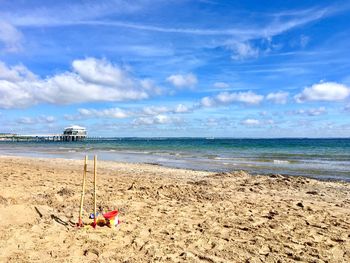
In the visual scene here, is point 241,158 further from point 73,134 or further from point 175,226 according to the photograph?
point 73,134

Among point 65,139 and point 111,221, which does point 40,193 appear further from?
point 65,139

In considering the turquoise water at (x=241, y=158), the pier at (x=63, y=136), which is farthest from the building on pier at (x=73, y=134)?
the turquoise water at (x=241, y=158)

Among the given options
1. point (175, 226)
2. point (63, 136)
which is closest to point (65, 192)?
point (175, 226)

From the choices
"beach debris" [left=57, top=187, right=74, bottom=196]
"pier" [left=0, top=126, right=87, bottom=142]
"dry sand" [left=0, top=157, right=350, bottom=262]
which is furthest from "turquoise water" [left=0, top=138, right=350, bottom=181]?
"pier" [left=0, top=126, right=87, bottom=142]

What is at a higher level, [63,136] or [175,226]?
[63,136]

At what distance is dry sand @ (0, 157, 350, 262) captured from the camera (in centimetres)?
578

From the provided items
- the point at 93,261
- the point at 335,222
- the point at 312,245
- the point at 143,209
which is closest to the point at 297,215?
the point at 335,222

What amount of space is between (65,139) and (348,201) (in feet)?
355

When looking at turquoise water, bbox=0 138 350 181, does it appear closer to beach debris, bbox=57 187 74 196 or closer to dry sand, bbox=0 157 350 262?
dry sand, bbox=0 157 350 262

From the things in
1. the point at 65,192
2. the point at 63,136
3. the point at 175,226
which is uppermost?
the point at 63,136

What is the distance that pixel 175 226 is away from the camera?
7371 millimetres

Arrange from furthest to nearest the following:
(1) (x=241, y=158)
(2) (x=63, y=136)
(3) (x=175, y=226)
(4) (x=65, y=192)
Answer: (2) (x=63, y=136)
(1) (x=241, y=158)
(4) (x=65, y=192)
(3) (x=175, y=226)

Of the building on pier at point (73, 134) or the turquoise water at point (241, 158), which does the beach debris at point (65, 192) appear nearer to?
the turquoise water at point (241, 158)

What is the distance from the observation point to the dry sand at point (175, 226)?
19.0 feet
